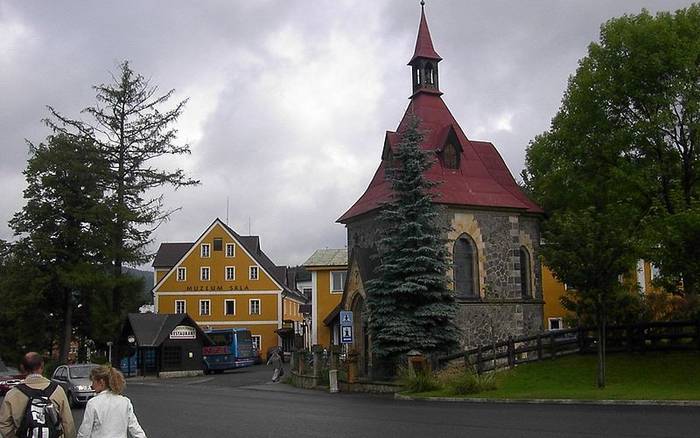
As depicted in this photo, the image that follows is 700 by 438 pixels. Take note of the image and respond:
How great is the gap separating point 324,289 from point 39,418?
44822 mm

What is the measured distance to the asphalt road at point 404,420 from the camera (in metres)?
13.8

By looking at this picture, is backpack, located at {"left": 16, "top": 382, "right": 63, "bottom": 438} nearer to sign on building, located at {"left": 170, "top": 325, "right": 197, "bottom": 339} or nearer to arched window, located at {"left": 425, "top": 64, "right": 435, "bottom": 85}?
arched window, located at {"left": 425, "top": 64, "right": 435, "bottom": 85}

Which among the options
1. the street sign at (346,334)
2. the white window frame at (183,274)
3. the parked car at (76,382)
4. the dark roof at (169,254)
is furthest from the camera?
the dark roof at (169,254)

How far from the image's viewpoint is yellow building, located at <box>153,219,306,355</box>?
62.5 m

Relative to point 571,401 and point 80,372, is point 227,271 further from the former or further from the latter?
point 571,401

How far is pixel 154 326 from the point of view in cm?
4641

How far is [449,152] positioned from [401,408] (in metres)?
15.4

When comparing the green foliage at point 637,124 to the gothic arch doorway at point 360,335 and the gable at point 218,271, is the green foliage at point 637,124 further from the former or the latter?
the gable at point 218,271

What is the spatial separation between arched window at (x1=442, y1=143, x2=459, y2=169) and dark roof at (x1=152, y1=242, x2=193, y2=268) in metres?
42.0

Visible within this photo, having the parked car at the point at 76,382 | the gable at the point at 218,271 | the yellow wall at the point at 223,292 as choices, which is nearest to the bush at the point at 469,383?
the parked car at the point at 76,382

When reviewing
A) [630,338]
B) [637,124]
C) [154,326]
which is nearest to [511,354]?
[630,338]

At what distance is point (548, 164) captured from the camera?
117 ft

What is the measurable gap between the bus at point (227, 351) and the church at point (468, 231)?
17873mm

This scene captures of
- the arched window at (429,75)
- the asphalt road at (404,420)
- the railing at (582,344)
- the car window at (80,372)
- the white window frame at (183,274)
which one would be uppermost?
the arched window at (429,75)
